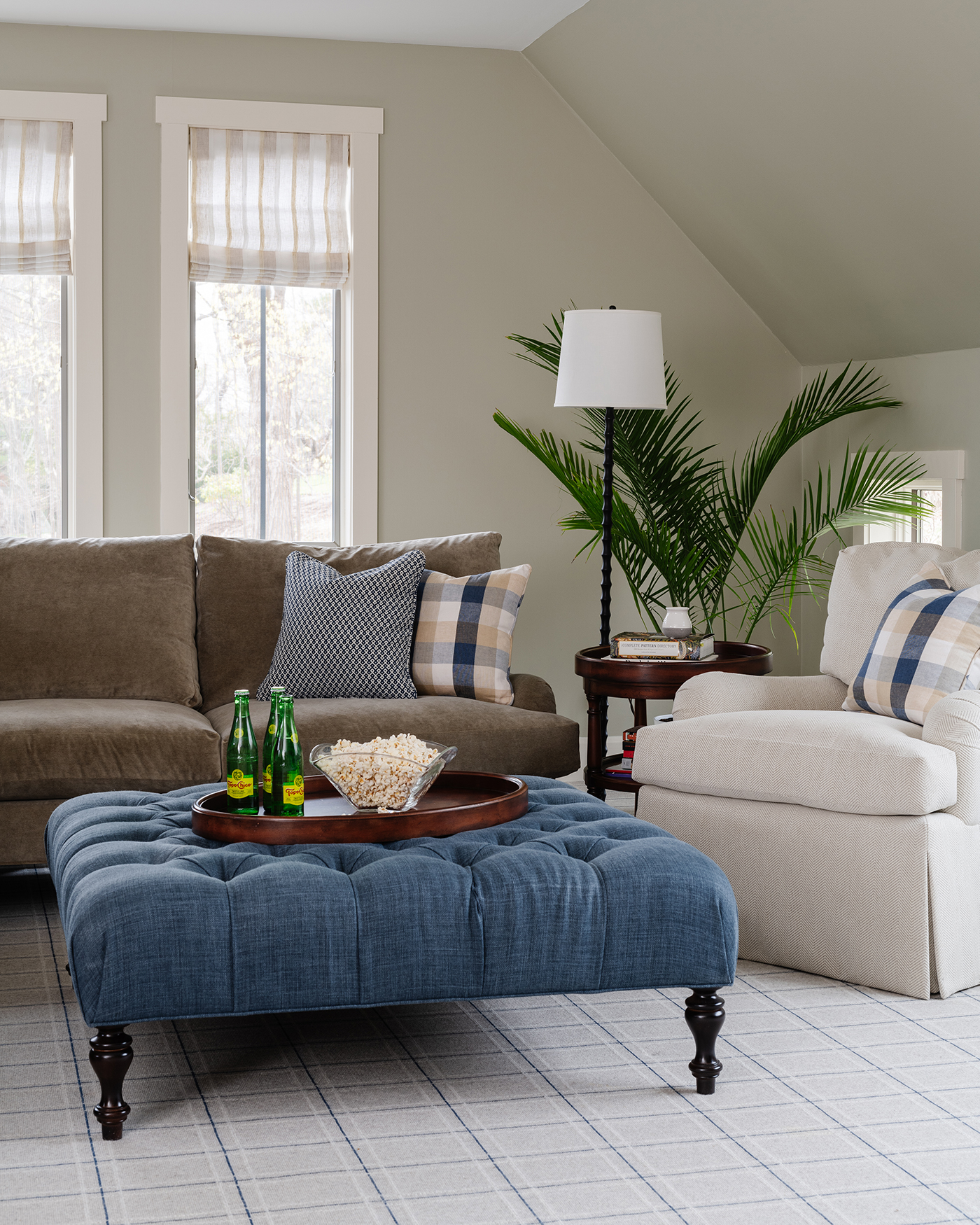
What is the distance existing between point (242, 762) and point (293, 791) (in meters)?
0.11

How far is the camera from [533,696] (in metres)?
3.76

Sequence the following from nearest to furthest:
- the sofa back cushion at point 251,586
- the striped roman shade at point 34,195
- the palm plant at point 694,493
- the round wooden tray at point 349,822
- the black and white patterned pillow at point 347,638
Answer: the round wooden tray at point 349,822 < the black and white patterned pillow at point 347,638 < the sofa back cushion at point 251,586 < the palm plant at point 694,493 < the striped roman shade at point 34,195

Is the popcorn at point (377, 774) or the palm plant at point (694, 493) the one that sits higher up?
the palm plant at point (694, 493)

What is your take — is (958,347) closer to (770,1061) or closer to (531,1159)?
(770,1061)

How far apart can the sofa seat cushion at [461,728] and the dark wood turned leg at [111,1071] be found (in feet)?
4.43

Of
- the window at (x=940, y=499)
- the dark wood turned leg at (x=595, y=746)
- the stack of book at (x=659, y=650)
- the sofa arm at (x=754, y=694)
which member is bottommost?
the dark wood turned leg at (x=595, y=746)

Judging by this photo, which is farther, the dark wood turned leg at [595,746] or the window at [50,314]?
the window at [50,314]

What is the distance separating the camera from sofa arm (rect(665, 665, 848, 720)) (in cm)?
327

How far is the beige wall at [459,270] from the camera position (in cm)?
483

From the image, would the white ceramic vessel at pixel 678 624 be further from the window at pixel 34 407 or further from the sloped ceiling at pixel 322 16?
the window at pixel 34 407

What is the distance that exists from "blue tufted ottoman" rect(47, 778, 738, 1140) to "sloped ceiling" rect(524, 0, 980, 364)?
2.50 m

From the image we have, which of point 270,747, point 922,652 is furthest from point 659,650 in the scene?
point 270,747

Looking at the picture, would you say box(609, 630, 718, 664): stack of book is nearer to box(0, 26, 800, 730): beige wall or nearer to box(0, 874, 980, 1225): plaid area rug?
box(0, 874, 980, 1225): plaid area rug

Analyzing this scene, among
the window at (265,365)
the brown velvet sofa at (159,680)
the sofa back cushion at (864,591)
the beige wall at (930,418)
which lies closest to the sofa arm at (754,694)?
the sofa back cushion at (864,591)
